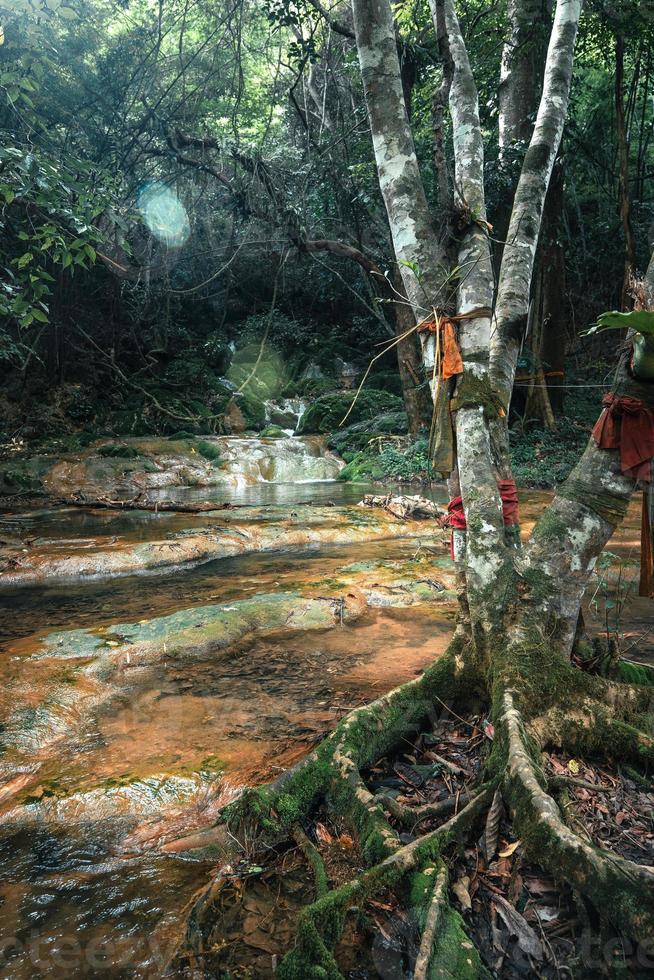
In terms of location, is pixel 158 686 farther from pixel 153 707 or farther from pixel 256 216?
pixel 256 216

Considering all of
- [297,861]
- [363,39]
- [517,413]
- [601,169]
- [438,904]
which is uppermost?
[601,169]

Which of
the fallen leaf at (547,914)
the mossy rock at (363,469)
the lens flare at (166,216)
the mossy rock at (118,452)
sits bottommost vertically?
the fallen leaf at (547,914)

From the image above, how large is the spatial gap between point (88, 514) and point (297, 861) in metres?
8.06

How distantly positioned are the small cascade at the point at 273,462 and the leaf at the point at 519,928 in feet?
38.0

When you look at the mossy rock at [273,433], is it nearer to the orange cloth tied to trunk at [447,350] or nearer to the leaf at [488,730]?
the orange cloth tied to trunk at [447,350]

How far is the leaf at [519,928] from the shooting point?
156cm

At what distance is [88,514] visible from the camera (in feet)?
29.7

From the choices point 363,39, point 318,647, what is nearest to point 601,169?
point 363,39

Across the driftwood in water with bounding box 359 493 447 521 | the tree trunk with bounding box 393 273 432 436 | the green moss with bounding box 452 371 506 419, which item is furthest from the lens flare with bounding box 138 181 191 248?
the green moss with bounding box 452 371 506 419

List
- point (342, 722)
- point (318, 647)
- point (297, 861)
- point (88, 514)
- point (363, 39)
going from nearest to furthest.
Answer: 1. point (297, 861)
2. point (342, 722)
3. point (363, 39)
4. point (318, 647)
5. point (88, 514)

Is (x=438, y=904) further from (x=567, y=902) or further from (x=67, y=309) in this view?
(x=67, y=309)

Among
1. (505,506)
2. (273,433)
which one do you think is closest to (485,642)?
(505,506)

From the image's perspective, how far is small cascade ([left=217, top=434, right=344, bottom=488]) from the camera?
1342 cm

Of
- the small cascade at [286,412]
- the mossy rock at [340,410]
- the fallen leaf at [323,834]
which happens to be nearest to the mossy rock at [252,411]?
the small cascade at [286,412]
